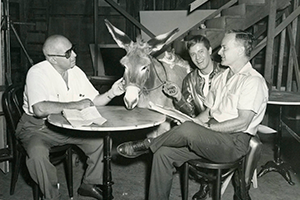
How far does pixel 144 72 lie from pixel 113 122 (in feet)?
2.72

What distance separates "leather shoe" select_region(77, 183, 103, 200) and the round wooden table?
375 mm

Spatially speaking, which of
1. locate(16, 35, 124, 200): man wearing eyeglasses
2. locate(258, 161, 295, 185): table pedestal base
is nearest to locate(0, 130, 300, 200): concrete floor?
locate(258, 161, 295, 185): table pedestal base

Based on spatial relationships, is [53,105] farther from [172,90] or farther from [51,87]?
[172,90]

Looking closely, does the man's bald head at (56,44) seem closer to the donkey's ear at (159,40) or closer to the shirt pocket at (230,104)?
the donkey's ear at (159,40)

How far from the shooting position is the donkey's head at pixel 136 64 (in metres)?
3.09

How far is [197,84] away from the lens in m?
3.64

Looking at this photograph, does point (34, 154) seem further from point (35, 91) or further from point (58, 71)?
point (58, 71)

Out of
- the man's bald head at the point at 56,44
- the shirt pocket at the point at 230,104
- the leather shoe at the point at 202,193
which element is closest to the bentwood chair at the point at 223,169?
the shirt pocket at the point at 230,104

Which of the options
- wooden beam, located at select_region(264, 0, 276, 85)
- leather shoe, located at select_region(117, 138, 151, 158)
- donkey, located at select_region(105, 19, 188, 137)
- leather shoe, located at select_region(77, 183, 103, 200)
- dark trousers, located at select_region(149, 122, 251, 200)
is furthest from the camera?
wooden beam, located at select_region(264, 0, 276, 85)

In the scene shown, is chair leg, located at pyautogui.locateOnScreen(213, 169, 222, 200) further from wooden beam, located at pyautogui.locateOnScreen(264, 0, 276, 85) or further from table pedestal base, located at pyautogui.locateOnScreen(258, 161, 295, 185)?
wooden beam, located at pyautogui.locateOnScreen(264, 0, 276, 85)

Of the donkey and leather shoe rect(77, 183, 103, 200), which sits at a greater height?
the donkey

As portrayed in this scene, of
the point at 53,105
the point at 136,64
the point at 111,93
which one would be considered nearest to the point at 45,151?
the point at 53,105

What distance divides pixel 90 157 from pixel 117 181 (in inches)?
29.6

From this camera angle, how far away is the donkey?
3.21m
